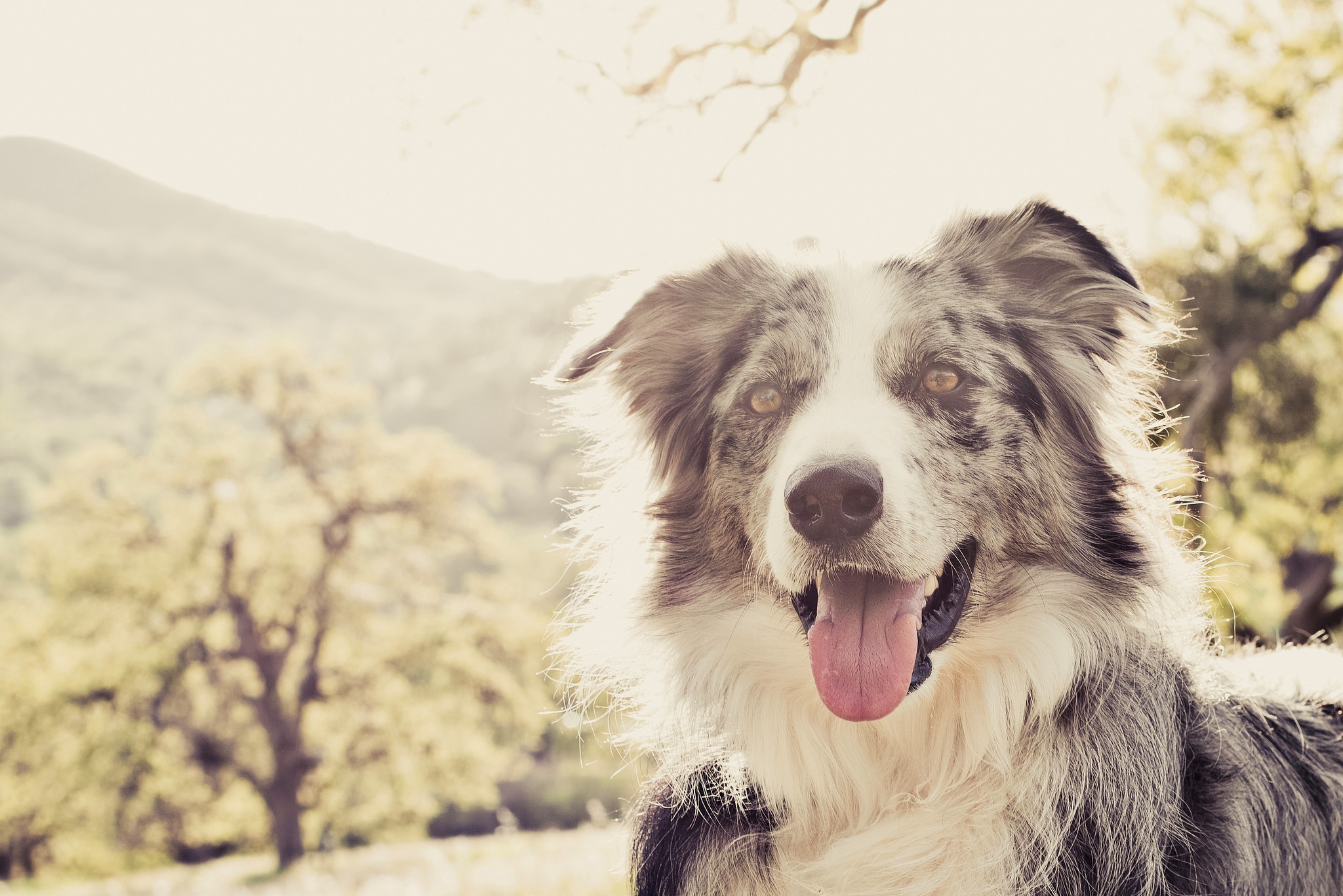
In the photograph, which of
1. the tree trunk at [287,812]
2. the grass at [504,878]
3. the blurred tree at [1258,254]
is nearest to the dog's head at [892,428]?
the grass at [504,878]

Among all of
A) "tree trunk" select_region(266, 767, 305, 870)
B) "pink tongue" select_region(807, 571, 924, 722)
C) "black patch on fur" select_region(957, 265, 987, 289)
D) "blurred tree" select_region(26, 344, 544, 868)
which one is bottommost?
"tree trunk" select_region(266, 767, 305, 870)

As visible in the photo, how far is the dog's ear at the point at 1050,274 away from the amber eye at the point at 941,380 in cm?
38

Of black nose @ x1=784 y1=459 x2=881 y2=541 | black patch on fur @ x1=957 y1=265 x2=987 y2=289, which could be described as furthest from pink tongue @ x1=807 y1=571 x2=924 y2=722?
black patch on fur @ x1=957 y1=265 x2=987 y2=289

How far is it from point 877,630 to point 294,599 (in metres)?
26.4

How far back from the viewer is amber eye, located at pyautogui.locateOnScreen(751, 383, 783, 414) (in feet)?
9.87

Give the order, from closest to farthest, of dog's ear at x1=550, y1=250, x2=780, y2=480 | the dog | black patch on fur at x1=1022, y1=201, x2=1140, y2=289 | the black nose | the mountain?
the black nose, the dog, black patch on fur at x1=1022, y1=201, x2=1140, y2=289, dog's ear at x1=550, y1=250, x2=780, y2=480, the mountain

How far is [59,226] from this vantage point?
18300 centimetres

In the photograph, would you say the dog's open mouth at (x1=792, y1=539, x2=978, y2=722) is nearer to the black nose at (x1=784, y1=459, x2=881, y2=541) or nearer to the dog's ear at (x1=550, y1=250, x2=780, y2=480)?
the black nose at (x1=784, y1=459, x2=881, y2=541)

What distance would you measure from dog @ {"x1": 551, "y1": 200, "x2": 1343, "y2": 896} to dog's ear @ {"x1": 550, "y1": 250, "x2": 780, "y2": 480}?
2 cm

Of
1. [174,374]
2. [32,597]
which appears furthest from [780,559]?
[32,597]

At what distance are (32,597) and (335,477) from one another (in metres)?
29.5

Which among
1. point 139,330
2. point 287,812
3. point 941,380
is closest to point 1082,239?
point 941,380

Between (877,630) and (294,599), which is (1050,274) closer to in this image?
(877,630)

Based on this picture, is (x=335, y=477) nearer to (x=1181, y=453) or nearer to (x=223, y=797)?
(x=223, y=797)
